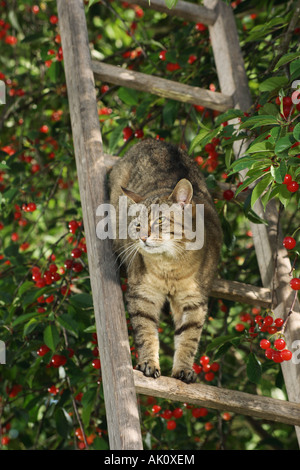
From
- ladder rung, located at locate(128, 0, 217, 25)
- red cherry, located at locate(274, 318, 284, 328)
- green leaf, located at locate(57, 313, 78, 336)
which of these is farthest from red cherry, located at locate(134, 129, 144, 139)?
red cherry, located at locate(274, 318, 284, 328)

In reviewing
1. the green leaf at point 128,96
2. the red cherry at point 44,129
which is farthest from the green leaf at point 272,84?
the red cherry at point 44,129

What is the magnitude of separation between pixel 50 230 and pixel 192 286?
2.25 metres

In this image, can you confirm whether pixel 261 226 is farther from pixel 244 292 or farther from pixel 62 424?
pixel 62 424

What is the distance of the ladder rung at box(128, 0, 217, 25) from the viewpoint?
12.0 ft

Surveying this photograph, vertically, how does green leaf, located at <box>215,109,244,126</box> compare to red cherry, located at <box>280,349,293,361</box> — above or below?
above

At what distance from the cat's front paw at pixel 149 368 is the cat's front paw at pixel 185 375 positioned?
0.39 ft

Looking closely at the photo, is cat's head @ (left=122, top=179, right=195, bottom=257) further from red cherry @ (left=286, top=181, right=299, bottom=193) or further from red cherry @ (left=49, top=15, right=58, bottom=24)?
red cherry @ (left=49, top=15, right=58, bottom=24)

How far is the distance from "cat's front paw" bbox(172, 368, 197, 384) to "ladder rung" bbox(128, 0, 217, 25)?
6.74ft

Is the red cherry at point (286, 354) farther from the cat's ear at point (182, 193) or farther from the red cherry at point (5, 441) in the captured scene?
the red cherry at point (5, 441)

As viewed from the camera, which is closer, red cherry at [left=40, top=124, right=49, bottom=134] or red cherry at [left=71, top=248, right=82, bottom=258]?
red cherry at [left=71, top=248, right=82, bottom=258]

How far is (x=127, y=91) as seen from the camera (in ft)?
12.7

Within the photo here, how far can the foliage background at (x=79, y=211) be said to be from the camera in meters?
3.17

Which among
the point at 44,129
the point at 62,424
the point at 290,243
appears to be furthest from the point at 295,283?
the point at 44,129

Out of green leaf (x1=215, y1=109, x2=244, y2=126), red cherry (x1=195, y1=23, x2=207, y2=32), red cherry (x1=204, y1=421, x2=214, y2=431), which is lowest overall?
red cherry (x1=204, y1=421, x2=214, y2=431)
